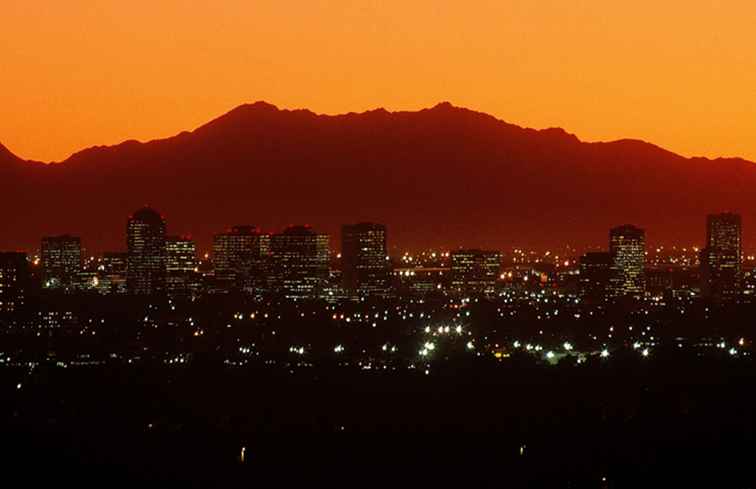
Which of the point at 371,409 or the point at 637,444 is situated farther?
the point at 371,409

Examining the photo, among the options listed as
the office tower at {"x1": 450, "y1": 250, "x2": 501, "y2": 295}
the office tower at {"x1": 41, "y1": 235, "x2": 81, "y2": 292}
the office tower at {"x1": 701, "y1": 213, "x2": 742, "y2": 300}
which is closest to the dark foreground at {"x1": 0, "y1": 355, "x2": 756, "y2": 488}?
the office tower at {"x1": 701, "y1": 213, "x2": 742, "y2": 300}

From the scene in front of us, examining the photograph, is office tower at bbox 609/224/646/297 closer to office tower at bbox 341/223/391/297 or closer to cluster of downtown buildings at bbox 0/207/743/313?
cluster of downtown buildings at bbox 0/207/743/313

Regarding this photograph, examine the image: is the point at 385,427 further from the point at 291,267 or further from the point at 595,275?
the point at 291,267

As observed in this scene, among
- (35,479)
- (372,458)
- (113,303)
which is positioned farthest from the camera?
(113,303)

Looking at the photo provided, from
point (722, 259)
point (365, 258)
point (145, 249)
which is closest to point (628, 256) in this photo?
point (722, 259)

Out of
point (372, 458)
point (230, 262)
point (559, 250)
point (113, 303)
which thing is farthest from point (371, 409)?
point (559, 250)

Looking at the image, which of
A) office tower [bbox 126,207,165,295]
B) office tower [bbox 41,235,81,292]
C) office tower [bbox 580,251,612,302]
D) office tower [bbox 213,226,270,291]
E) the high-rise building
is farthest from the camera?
office tower [bbox 213,226,270,291]

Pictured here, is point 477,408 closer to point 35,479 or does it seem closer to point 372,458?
point 372,458
